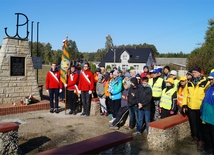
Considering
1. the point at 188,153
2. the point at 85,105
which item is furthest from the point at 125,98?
the point at 188,153

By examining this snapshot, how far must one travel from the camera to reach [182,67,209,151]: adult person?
4.98 meters

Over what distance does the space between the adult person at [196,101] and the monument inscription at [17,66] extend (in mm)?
6785

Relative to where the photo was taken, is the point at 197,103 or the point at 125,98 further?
the point at 125,98

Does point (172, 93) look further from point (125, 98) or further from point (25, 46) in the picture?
point (25, 46)

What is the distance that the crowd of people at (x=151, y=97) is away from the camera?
4957 millimetres

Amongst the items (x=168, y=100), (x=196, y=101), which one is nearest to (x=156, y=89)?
(x=168, y=100)

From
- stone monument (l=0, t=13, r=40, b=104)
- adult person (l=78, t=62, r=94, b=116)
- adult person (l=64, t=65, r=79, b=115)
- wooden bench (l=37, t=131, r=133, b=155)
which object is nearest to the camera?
wooden bench (l=37, t=131, r=133, b=155)

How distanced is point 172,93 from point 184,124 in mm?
865

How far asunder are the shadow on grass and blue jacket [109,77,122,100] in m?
2.71

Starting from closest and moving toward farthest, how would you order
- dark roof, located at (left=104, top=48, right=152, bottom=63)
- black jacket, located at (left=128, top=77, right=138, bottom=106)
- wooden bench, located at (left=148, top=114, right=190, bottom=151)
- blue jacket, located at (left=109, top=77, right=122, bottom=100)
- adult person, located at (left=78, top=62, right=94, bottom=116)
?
wooden bench, located at (left=148, top=114, right=190, bottom=151) → black jacket, located at (left=128, top=77, right=138, bottom=106) → blue jacket, located at (left=109, top=77, right=122, bottom=100) → adult person, located at (left=78, top=62, right=94, bottom=116) → dark roof, located at (left=104, top=48, right=152, bottom=63)

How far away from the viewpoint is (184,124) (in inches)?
223

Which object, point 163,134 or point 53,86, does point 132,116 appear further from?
point 53,86

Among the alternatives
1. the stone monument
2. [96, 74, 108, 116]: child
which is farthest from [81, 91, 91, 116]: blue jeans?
the stone monument

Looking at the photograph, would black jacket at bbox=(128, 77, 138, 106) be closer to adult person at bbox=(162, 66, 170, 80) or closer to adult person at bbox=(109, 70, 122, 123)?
adult person at bbox=(109, 70, 122, 123)
